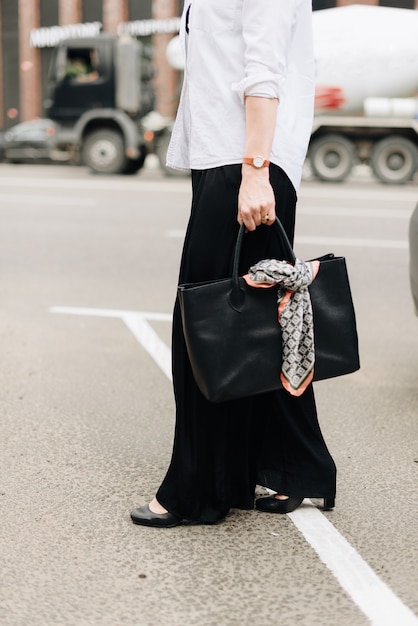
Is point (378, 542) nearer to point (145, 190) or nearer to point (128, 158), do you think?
point (145, 190)

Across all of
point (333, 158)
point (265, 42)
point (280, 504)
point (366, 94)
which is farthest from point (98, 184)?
point (265, 42)

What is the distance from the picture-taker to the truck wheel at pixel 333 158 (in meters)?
17.9

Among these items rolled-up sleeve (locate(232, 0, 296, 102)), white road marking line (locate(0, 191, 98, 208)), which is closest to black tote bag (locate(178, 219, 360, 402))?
rolled-up sleeve (locate(232, 0, 296, 102))

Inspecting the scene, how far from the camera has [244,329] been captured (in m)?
2.64

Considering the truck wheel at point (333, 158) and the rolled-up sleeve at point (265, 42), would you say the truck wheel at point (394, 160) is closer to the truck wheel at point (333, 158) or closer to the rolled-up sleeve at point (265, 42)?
the truck wheel at point (333, 158)

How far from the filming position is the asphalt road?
8.09ft

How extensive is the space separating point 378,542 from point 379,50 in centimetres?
1634

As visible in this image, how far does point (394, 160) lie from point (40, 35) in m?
23.2

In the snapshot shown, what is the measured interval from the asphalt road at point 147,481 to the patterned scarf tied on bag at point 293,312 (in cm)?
56

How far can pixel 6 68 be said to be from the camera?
38.4 meters

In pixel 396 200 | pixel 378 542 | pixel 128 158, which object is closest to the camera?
pixel 378 542

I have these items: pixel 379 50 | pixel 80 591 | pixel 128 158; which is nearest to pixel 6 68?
pixel 128 158

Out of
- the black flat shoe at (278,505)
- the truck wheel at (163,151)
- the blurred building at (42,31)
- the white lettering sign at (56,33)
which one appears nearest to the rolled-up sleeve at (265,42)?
the black flat shoe at (278,505)

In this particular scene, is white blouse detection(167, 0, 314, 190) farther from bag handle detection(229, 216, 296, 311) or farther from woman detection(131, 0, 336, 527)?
bag handle detection(229, 216, 296, 311)
